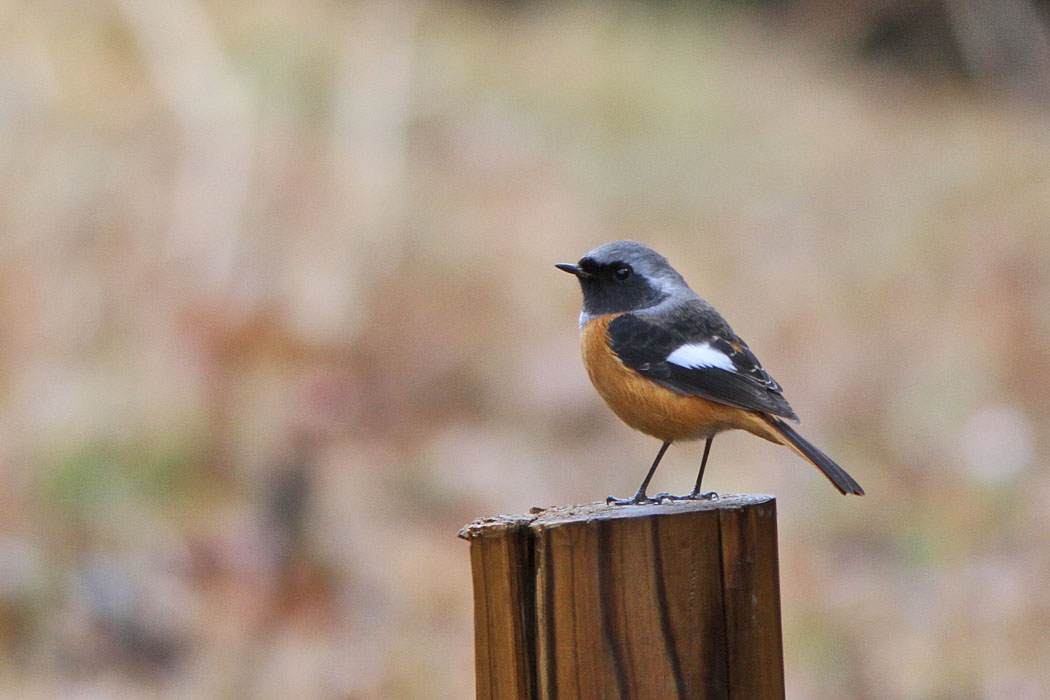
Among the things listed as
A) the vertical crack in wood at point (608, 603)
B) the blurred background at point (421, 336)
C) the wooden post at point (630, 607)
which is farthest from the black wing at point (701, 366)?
the blurred background at point (421, 336)

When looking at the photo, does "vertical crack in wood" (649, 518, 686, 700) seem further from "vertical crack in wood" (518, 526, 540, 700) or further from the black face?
the black face

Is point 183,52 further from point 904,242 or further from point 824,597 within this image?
point 904,242

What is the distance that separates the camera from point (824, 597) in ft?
24.6

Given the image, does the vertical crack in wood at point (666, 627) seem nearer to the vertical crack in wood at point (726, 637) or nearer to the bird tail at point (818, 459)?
the vertical crack in wood at point (726, 637)

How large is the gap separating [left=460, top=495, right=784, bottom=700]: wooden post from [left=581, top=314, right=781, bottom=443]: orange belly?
1.26 meters

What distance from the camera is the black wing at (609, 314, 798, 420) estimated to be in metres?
3.55

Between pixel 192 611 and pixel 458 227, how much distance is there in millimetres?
5387

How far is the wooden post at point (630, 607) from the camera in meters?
2.17

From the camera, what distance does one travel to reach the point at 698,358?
12.1 feet

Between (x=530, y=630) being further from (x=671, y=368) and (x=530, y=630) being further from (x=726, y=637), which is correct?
(x=671, y=368)

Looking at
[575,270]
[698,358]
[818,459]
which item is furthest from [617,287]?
[818,459]

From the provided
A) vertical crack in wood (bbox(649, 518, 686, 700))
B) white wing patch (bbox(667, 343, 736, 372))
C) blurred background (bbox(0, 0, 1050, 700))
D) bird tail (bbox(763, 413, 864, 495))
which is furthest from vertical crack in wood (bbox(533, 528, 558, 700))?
blurred background (bbox(0, 0, 1050, 700))

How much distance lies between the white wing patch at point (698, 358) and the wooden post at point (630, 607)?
137 centimetres

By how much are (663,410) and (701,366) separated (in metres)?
0.20
